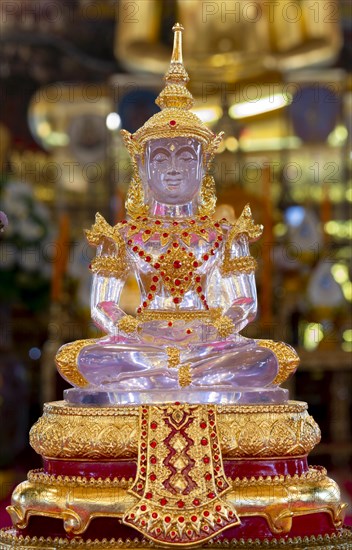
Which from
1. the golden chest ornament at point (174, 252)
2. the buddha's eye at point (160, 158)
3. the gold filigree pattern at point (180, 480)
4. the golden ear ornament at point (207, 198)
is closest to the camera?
the gold filigree pattern at point (180, 480)

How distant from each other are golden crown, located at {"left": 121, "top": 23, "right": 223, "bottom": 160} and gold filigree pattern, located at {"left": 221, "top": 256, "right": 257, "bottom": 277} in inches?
17.4

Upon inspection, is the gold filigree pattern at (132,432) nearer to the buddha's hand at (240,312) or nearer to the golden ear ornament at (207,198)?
the buddha's hand at (240,312)

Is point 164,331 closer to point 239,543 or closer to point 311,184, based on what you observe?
point 239,543

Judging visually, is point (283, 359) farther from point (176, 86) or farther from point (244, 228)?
→ point (176, 86)

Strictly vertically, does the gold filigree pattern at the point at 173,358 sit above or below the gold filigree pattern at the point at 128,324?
below

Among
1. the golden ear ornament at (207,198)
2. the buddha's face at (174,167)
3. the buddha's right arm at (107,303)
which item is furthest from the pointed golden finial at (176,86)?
the buddha's right arm at (107,303)

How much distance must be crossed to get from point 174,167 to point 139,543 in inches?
59.2

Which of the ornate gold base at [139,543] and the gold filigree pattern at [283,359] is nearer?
the ornate gold base at [139,543]

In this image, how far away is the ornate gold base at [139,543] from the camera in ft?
13.9

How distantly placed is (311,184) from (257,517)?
893 cm

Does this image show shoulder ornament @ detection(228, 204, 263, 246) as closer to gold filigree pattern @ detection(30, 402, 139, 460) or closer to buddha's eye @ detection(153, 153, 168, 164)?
buddha's eye @ detection(153, 153, 168, 164)

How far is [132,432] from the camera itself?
14.3 feet

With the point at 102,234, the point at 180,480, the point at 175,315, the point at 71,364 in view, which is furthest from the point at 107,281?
the point at 180,480

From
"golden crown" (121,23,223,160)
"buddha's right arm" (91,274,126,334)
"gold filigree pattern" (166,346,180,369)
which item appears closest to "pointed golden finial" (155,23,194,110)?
"golden crown" (121,23,223,160)
